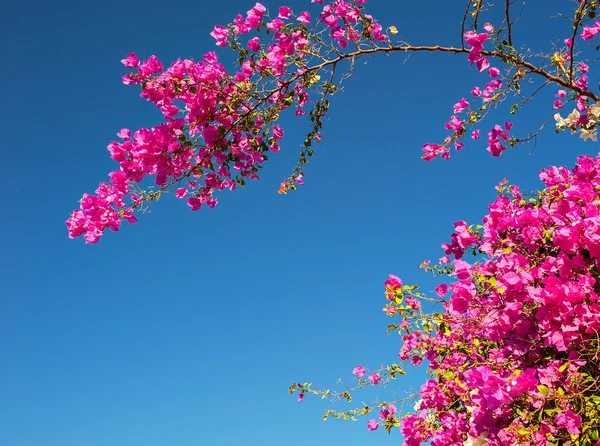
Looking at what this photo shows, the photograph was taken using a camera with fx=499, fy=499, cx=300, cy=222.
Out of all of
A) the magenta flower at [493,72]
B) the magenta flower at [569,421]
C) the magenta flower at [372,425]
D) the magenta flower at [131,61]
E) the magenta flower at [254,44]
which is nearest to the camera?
the magenta flower at [569,421]

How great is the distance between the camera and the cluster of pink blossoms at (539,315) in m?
2.37

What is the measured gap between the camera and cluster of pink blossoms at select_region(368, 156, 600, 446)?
2365 mm

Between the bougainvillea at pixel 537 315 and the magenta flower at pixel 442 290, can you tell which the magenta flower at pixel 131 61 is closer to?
the bougainvillea at pixel 537 315

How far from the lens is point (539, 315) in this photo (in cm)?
249

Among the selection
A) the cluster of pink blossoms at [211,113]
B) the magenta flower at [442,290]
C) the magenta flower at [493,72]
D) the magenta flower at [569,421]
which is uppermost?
the magenta flower at [493,72]

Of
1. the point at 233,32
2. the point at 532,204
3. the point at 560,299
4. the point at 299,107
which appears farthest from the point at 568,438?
the point at 233,32

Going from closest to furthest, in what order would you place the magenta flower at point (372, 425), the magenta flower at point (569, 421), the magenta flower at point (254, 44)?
the magenta flower at point (569, 421)
the magenta flower at point (254, 44)
the magenta flower at point (372, 425)

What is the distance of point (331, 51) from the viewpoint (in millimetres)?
4176

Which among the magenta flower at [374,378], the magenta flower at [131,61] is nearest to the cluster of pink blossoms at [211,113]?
the magenta flower at [131,61]

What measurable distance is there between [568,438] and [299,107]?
3.12 meters

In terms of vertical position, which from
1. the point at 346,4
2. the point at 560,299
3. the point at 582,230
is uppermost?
the point at 346,4

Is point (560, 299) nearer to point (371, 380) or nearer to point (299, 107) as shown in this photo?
point (299, 107)

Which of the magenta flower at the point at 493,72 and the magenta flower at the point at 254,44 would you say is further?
the magenta flower at the point at 493,72

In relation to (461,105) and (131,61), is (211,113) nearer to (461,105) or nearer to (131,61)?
(131,61)
